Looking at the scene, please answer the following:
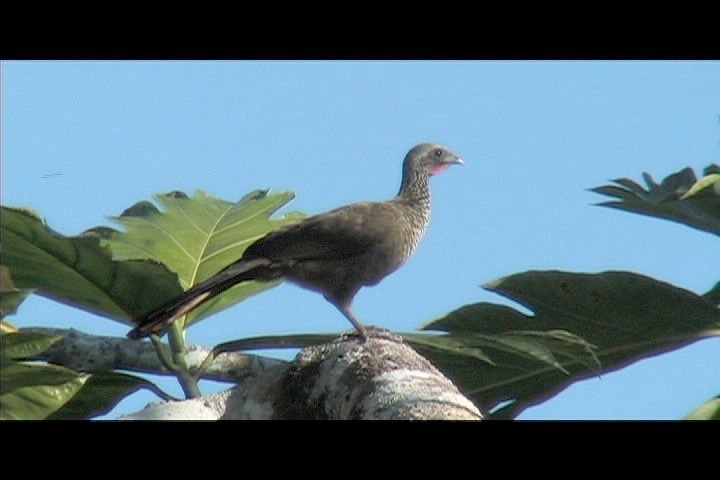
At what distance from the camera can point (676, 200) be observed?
10.6 ft

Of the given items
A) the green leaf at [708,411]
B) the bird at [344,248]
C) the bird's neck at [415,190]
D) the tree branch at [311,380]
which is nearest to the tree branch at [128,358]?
the tree branch at [311,380]

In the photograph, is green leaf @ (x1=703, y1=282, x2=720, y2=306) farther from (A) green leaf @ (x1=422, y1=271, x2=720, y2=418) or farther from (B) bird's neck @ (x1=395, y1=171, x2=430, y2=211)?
(B) bird's neck @ (x1=395, y1=171, x2=430, y2=211)

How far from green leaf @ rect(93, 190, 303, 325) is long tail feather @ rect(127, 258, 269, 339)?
41mm

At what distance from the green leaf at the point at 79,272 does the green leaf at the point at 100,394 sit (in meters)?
0.20

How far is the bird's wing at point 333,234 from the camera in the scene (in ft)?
16.0

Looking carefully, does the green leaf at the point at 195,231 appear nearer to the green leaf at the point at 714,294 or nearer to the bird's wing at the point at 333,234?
the bird's wing at the point at 333,234

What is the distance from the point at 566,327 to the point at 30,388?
54.8 inches

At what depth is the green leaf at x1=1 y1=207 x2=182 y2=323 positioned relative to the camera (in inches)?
116

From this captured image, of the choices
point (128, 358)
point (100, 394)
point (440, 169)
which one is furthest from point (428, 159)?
point (100, 394)

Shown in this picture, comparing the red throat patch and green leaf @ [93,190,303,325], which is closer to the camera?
green leaf @ [93,190,303,325]

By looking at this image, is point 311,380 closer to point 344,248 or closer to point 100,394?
point 100,394

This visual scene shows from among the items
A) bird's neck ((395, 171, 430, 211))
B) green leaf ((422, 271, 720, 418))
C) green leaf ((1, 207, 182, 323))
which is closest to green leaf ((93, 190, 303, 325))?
green leaf ((1, 207, 182, 323))

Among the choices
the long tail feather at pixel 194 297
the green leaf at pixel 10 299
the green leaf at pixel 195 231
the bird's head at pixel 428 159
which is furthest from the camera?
Answer: the bird's head at pixel 428 159
